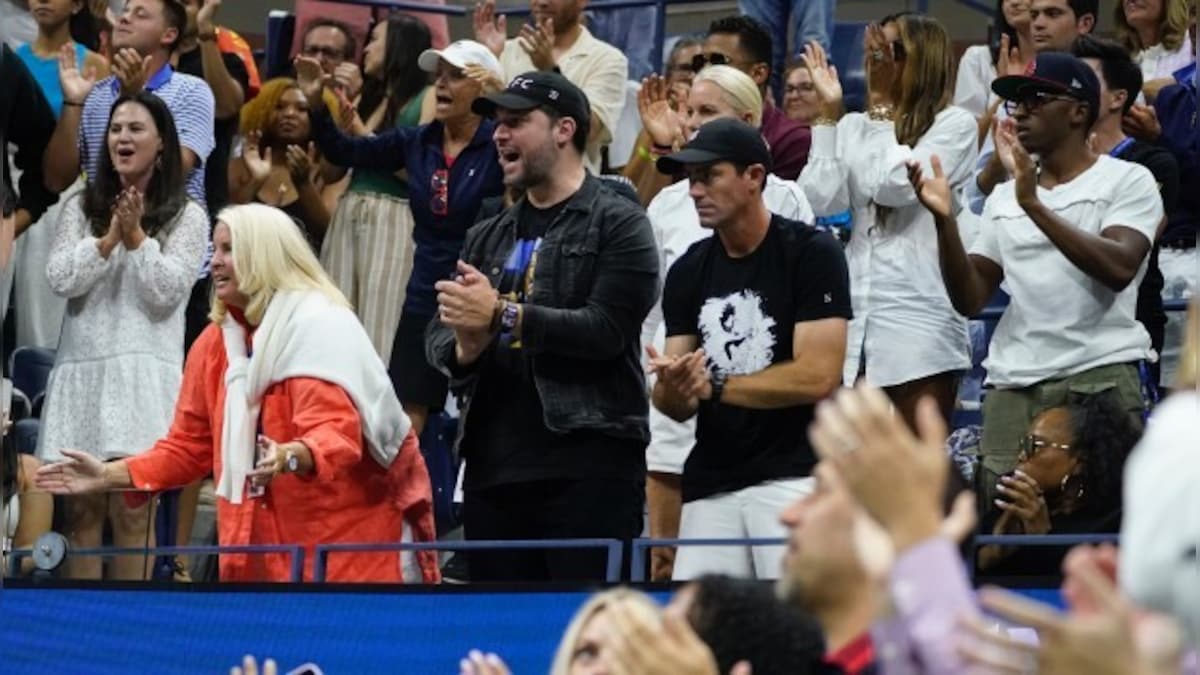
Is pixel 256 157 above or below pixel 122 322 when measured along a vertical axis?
above

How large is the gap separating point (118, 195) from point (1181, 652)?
254 inches

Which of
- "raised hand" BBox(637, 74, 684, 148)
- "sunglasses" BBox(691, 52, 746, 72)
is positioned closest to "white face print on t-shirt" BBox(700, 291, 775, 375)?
"raised hand" BBox(637, 74, 684, 148)

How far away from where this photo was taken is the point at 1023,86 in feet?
25.2

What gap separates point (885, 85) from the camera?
8.76 meters

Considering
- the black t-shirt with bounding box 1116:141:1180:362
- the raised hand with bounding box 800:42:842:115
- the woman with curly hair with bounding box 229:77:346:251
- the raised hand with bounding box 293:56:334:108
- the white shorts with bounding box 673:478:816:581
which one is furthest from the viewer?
the woman with curly hair with bounding box 229:77:346:251

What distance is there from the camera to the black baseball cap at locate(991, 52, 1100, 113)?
25.0 feet

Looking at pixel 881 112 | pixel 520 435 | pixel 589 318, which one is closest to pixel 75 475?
pixel 520 435

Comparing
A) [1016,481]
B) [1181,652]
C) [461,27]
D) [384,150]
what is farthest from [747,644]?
[461,27]

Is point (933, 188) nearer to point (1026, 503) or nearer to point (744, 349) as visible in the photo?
point (744, 349)

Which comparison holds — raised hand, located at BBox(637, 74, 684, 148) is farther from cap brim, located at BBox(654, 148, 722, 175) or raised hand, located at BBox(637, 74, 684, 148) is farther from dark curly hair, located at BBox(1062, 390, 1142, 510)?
dark curly hair, located at BBox(1062, 390, 1142, 510)

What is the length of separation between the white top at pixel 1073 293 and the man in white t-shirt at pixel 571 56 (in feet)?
8.51

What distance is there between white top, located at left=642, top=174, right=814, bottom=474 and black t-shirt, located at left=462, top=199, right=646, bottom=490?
0.46 metres

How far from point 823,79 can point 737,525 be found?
2.35 m

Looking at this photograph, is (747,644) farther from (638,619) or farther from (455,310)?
(455,310)
